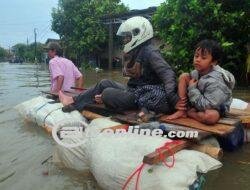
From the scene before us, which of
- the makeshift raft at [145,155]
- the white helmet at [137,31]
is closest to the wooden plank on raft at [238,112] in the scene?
the makeshift raft at [145,155]

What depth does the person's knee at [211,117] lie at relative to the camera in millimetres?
4203

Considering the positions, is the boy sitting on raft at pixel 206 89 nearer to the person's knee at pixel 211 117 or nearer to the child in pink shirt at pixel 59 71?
the person's knee at pixel 211 117

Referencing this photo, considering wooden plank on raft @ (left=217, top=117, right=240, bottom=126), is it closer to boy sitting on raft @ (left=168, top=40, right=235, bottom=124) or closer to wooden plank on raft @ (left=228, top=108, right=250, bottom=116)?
boy sitting on raft @ (left=168, top=40, right=235, bottom=124)

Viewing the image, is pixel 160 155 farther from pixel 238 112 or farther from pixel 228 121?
pixel 238 112

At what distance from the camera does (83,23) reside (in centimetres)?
2661

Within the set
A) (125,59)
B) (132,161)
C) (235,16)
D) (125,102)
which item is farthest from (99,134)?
(235,16)

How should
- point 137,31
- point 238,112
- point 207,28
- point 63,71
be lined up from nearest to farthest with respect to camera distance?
1. point 137,31
2. point 238,112
3. point 63,71
4. point 207,28

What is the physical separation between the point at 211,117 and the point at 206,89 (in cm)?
36

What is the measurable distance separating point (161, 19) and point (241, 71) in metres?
2.85

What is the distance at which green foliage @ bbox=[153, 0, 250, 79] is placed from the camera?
1095cm

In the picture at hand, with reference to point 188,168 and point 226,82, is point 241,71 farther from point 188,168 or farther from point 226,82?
point 188,168

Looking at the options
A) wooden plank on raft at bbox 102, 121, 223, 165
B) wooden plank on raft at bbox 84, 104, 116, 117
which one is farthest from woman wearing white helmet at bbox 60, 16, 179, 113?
wooden plank on raft at bbox 102, 121, 223, 165

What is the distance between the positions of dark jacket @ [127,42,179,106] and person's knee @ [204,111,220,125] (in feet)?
1.69

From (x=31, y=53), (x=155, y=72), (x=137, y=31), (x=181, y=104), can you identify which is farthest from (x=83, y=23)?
(x=31, y=53)
